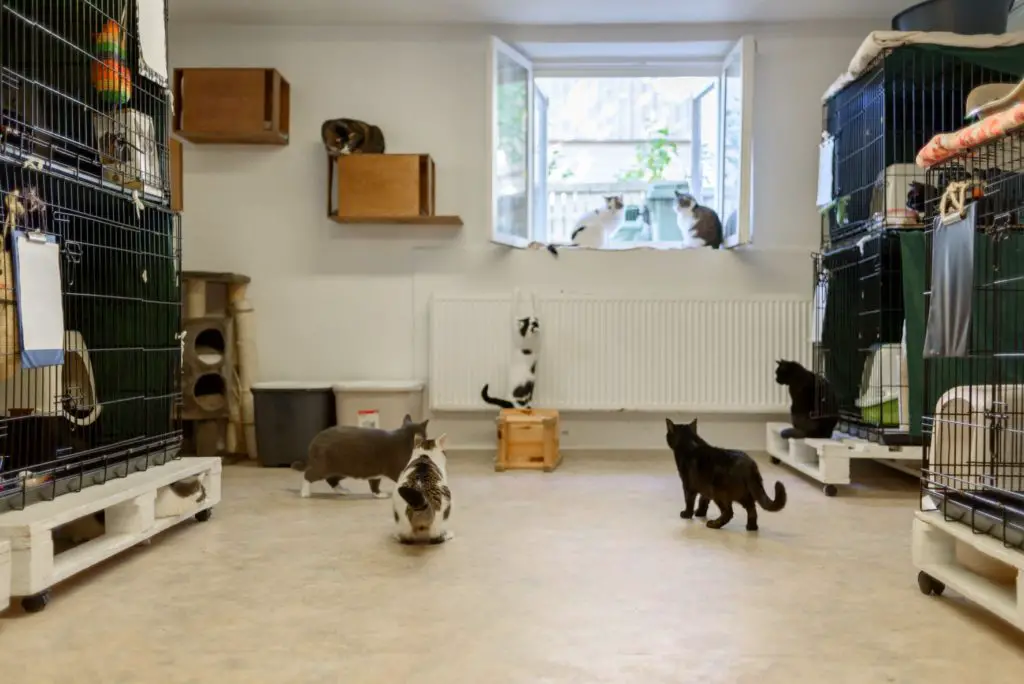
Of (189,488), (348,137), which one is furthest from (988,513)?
(348,137)

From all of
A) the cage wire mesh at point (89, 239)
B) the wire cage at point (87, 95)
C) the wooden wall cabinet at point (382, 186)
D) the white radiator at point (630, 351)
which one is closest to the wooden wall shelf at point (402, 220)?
the wooden wall cabinet at point (382, 186)

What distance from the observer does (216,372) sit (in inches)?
170

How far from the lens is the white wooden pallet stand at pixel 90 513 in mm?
1930

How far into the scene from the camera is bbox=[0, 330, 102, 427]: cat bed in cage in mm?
2439

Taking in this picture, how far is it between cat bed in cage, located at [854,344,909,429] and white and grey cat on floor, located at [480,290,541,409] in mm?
1654

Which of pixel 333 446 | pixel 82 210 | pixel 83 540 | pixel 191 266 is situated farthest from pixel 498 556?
pixel 191 266

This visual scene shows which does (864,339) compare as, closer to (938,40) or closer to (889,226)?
(889,226)

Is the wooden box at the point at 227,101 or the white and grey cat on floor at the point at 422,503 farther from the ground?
the wooden box at the point at 227,101

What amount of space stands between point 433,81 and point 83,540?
3161mm

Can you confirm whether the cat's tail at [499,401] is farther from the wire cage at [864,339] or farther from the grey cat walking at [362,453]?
the wire cage at [864,339]

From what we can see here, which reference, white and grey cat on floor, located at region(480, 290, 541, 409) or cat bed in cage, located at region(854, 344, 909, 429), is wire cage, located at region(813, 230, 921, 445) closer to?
cat bed in cage, located at region(854, 344, 909, 429)

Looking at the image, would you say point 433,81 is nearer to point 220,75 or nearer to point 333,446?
point 220,75

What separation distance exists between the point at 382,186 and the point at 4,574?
2975 millimetres

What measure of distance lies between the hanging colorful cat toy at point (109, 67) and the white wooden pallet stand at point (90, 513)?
49.7 inches
